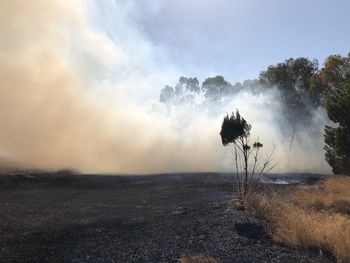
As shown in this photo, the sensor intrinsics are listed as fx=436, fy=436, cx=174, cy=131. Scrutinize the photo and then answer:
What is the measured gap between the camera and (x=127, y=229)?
1379 centimetres

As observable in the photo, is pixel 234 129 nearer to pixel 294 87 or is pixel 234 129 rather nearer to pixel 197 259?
pixel 197 259

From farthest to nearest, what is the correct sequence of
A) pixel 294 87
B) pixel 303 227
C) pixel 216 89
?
pixel 216 89, pixel 294 87, pixel 303 227

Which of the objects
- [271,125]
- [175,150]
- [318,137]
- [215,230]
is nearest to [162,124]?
[175,150]

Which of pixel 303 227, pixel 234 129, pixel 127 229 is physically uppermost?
pixel 234 129

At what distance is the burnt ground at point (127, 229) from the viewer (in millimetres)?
10945

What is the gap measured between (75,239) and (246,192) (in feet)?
26.0

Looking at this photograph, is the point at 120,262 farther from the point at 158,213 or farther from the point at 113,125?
the point at 113,125

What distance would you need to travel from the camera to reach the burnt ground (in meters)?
10.9

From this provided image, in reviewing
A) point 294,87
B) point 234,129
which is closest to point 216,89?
point 294,87

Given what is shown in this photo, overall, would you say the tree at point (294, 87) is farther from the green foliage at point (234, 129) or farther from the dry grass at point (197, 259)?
the dry grass at point (197, 259)

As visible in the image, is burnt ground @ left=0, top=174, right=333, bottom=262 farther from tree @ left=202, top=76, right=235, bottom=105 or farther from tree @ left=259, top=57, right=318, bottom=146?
tree @ left=202, top=76, right=235, bottom=105

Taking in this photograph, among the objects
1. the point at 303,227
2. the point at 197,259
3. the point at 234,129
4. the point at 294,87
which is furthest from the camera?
the point at 294,87

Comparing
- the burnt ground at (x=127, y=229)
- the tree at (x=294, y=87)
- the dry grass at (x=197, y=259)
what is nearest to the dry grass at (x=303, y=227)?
the burnt ground at (x=127, y=229)

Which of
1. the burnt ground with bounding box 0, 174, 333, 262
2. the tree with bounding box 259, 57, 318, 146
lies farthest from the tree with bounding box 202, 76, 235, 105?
the burnt ground with bounding box 0, 174, 333, 262
